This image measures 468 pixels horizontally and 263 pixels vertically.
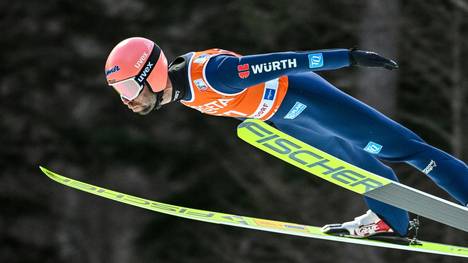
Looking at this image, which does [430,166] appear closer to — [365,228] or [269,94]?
[365,228]

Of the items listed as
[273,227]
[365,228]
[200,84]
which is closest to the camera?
[200,84]

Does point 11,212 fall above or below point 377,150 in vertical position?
below

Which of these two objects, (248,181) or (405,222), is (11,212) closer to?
(248,181)

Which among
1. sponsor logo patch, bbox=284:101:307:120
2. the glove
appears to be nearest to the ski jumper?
sponsor logo patch, bbox=284:101:307:120

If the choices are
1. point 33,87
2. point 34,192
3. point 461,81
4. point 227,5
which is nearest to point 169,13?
point 227,5

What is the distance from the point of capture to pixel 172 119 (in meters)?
14.5

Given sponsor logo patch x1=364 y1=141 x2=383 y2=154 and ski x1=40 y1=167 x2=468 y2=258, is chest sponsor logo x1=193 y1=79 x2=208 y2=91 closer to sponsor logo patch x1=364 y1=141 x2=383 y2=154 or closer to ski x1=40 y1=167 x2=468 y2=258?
sponsor logo patch x1=364 y1=141 x2=383 y2=154

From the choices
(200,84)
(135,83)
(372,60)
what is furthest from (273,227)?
(372,60)

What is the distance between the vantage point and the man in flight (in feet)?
16.6

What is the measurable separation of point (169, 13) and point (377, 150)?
391 inches

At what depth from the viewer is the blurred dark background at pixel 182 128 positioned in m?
10.6

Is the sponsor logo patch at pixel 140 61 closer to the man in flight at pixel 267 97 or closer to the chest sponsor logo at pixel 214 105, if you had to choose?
the man in flight at pixel 267 97

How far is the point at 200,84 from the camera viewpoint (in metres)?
5.12

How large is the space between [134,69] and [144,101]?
0.21 m
